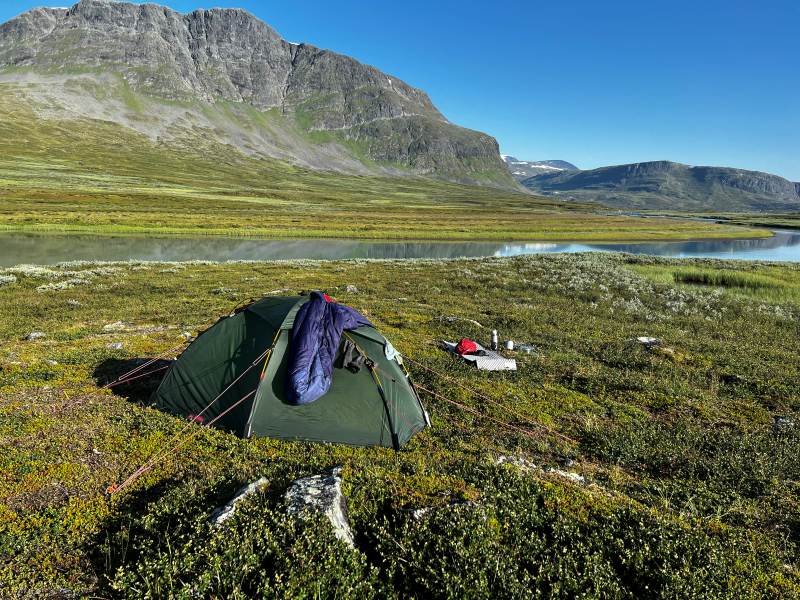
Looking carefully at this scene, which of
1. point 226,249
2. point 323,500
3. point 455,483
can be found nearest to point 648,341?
point 455,483

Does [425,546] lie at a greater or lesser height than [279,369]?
lesser

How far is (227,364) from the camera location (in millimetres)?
10422

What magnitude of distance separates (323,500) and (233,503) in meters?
1.44

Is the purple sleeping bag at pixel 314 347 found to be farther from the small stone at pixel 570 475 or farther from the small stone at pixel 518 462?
the small stone at pixel 570 475

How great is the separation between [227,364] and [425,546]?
21.7 ft

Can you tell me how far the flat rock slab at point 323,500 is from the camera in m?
6.44

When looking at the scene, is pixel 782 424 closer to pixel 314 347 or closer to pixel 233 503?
pixel 314 347

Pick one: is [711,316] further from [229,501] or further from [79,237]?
[79,237]

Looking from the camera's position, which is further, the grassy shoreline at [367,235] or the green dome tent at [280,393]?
the grassy shoreline at [367,235]

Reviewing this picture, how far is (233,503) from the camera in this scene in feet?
22.1

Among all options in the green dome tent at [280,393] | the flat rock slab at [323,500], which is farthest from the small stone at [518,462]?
the flat rock slab at [323,500]

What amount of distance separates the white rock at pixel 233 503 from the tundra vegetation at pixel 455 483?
17 cm

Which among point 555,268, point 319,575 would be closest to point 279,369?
point 319,575

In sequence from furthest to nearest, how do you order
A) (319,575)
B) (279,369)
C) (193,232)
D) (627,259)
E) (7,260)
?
(193,232), (627,259), (7,260), (279,369), (319,575)
